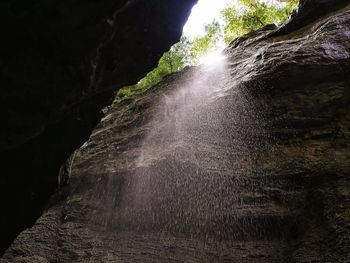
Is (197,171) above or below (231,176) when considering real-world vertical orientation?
above

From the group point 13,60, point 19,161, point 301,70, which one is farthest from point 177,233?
point 13,60

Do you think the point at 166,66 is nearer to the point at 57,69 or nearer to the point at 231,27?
the point at 231,27

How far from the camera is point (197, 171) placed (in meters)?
9.74

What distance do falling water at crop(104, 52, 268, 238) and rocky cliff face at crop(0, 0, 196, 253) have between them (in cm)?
286

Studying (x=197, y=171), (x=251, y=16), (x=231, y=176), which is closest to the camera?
(x=231, y=176)

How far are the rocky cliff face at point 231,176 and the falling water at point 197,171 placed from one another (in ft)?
0.09

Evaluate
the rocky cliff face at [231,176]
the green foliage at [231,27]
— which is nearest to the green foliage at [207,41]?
the green foliage at [231,27]

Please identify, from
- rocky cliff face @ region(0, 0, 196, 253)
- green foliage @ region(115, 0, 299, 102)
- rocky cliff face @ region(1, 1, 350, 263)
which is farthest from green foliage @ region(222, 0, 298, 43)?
rocky cliff face @ region(0, 0, 196, 253)

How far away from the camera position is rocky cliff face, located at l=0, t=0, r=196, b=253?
14.8ft

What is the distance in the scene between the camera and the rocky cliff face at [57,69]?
4.50 metres

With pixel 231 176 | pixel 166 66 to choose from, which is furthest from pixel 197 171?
pixel 166 66

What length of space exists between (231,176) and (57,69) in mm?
5803

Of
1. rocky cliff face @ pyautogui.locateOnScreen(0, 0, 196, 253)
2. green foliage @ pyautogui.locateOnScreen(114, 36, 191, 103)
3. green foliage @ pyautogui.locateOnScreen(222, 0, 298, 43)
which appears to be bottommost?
rocky cliff face @ pyautogui.locateOnScreen(0, 0, 196, 253)

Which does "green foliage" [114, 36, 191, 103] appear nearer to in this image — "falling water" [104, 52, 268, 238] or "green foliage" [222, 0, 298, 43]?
"green foliage" [222, 0, 298, 43]
